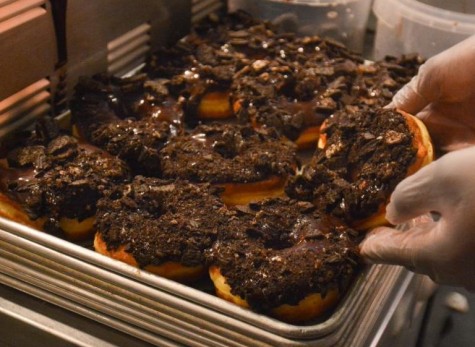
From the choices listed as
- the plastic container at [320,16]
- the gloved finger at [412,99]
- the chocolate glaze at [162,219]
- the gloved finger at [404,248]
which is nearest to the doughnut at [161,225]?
the chocolate glaze at [162,219]

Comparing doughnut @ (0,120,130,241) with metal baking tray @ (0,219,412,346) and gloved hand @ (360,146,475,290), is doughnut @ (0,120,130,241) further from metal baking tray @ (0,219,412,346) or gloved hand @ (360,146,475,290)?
gloved hand @ (360,146,475,290)

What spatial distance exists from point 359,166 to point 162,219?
527mm

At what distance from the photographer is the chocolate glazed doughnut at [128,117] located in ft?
6.31

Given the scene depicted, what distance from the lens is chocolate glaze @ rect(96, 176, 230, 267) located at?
5.13 ft

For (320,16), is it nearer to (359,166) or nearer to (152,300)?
(359,166)

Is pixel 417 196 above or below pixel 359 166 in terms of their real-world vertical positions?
above

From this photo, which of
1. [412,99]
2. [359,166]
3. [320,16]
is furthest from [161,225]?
[320,16]

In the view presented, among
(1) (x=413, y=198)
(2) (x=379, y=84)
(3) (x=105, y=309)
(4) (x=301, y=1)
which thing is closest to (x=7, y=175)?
(3) (x=105, y=309)

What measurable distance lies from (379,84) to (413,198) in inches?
38.4

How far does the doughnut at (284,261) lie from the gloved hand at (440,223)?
122 millimetres

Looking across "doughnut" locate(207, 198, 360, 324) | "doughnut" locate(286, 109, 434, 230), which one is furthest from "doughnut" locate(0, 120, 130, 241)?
"doughnut" locate(286, 109, 434, 230)

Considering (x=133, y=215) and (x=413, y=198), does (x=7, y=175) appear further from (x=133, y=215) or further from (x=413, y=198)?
(x=413, y=198)

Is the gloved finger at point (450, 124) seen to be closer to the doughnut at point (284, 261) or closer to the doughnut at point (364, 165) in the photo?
the doughnut at point (364, 165)

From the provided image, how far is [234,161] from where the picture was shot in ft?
6.13
